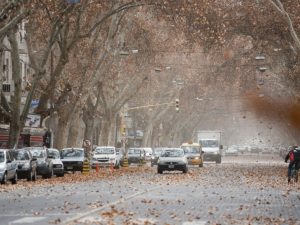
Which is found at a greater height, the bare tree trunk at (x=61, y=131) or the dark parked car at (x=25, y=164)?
the bare tree trunk at (x=61, y=131)

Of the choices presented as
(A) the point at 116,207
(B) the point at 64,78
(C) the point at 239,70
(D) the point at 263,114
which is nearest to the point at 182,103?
(D) the point at 263,114

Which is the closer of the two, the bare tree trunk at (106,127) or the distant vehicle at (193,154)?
the distant vehicle at (193,154)

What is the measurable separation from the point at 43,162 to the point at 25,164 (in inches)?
184

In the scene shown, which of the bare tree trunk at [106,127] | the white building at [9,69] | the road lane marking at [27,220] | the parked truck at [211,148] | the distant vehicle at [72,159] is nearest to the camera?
the road lane marking at [27,220]

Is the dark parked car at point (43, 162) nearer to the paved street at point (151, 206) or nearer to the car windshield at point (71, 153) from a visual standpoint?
the car windshield at point (71, 153)

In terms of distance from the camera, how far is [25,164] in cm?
4247

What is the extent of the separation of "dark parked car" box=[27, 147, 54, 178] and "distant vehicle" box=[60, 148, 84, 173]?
6.78 m

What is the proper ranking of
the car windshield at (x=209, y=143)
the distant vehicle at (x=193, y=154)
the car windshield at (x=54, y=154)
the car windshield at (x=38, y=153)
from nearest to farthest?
the car windshield at (x=38, y=153) → the car windshield at (x=54, y=154) → the distant vehicle at (x=193, y=154) → the car windshield at (x=209, y=143)

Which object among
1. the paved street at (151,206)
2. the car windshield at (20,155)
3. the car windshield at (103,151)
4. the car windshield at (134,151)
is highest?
the car windshield at (134,151)

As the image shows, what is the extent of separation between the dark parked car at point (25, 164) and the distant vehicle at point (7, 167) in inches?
65.3

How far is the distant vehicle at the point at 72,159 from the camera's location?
5553cm

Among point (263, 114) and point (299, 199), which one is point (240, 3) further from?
point (263, 114)

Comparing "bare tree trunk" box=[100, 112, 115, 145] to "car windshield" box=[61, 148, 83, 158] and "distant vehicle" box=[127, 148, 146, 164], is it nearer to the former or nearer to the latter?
"distant vehicle" box=[127, 148, 146, 164]

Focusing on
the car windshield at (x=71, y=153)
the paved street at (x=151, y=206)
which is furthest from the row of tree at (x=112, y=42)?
the paved street at (x=151, y=206)
